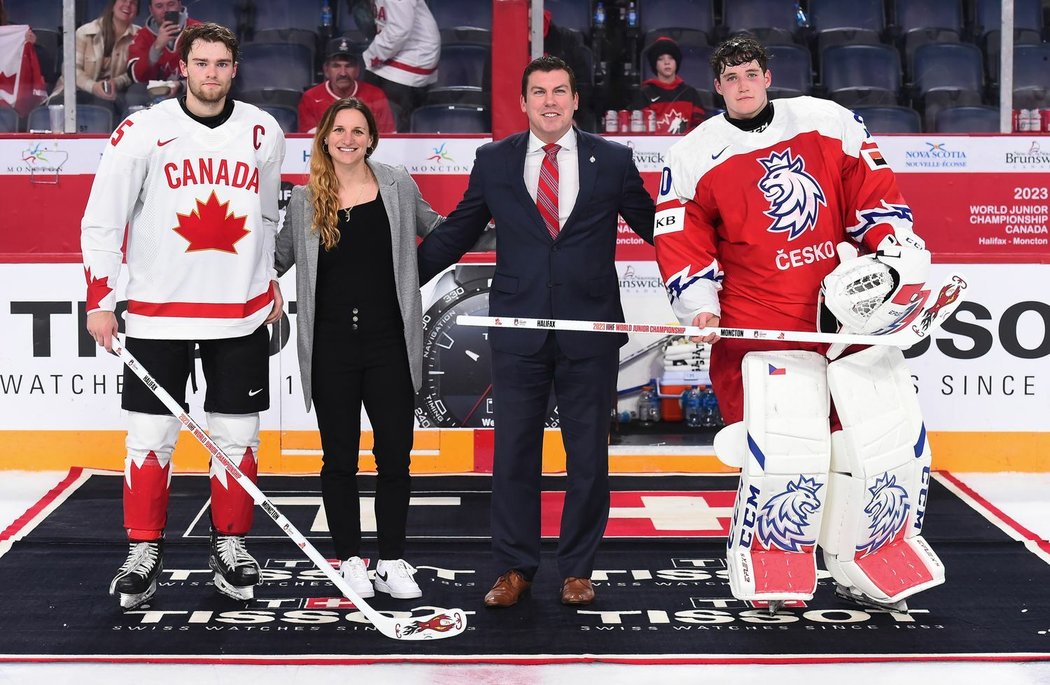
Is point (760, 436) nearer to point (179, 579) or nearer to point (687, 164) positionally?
point (687, 164)

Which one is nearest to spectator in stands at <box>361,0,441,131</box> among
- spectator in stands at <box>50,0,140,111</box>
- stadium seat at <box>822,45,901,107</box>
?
spectator in stands at <box>50,0,140,111</box>

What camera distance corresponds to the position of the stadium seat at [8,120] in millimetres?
5262

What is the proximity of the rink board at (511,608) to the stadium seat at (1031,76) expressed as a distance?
1797 mm

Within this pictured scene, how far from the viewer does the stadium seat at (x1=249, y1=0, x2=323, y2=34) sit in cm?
549

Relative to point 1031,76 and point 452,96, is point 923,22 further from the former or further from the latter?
point 452,96

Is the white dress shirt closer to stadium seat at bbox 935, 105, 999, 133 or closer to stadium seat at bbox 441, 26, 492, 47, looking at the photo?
stadium seat at bbox 441, 26, 492, 47

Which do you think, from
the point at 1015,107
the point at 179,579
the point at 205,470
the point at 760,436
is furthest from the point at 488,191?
the point at 1015,107

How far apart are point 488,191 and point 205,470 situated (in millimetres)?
2195

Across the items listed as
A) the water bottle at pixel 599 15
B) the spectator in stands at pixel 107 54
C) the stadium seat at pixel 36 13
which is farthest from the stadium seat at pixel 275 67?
the water bottle at pixel 599 15

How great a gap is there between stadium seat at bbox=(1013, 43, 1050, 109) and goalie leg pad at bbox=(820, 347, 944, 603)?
8.01 feet

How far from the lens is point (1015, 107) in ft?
17.4

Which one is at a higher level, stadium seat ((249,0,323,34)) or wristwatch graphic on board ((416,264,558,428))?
stadium seat ((249,0,323,34))

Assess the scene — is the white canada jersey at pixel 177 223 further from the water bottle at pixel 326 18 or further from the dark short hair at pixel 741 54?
the water bottle at pixel 326 18

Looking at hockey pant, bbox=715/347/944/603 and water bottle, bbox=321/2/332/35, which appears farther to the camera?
water bottle, bbox=321/2/332/35
